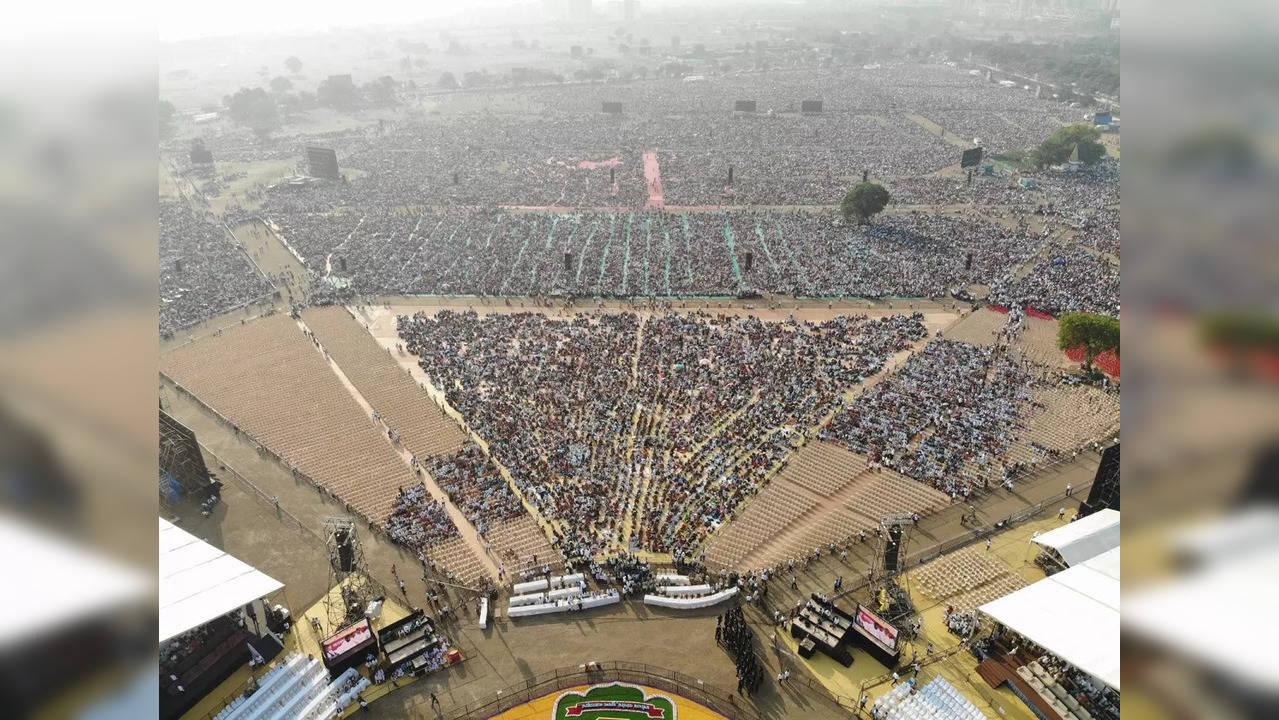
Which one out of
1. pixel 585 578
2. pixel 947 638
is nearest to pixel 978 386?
pixel 947 638

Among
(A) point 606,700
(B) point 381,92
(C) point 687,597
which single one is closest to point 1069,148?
(C) point 687,597

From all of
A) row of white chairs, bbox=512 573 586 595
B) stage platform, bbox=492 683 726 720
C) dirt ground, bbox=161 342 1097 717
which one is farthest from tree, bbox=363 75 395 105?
stage platform, bbox=492 683 726 720

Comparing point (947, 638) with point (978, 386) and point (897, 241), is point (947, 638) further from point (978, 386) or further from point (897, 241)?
point (897, 241)

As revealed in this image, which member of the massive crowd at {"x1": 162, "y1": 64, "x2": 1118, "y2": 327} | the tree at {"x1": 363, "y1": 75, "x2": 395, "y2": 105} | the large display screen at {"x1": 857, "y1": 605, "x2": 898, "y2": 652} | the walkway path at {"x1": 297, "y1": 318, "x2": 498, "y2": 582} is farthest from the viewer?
the tree at {"x1": 363, "y1": 75, "x2": 395, "y2": 105}

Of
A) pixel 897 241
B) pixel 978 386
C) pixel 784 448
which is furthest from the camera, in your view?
pixel 897 241
